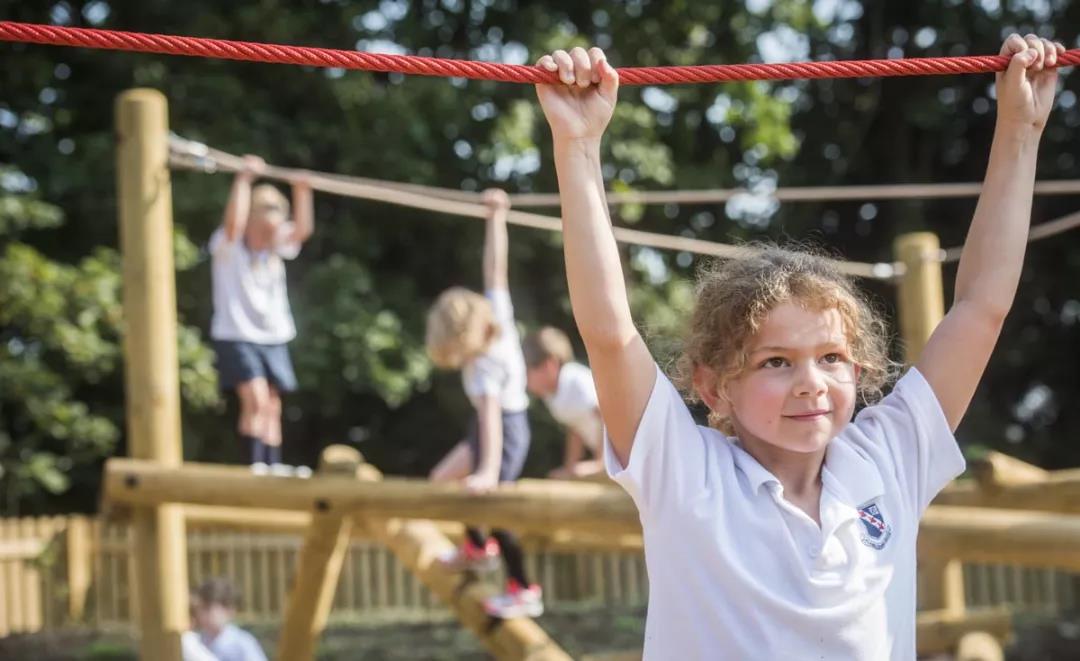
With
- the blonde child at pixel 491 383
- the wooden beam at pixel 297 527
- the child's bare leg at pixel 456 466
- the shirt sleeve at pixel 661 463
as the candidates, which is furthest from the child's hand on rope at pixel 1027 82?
the wooden beam at pixel 297 527

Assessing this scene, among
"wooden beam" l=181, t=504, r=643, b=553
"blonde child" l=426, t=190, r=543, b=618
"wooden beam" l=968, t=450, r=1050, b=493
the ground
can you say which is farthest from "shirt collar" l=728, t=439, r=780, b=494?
the ground

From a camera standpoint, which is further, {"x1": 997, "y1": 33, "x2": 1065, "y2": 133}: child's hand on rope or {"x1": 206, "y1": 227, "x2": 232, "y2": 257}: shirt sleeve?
{"x1": 206, "y1": 227, "x2": 232, "y2": 257}: shirt sleeve

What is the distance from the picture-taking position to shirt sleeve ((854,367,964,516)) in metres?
1.96

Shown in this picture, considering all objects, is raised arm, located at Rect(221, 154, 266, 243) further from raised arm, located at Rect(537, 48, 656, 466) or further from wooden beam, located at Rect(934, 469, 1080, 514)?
raised arm, located at Rect(537, 48, 656, 466)

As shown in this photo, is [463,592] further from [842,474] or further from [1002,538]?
[842,474]

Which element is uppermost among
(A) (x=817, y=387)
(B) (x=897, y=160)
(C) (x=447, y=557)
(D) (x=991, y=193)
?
(B) (x=897, y=160)

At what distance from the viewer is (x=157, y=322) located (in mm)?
5008

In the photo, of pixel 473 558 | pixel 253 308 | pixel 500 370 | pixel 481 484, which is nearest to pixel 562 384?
pixel 500 370

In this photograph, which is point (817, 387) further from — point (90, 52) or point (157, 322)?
point (90, 52)

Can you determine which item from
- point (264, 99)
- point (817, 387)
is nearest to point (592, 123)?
point (817, 387)

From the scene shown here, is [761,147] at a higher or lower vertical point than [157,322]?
higher

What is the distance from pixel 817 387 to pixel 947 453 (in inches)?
11.8

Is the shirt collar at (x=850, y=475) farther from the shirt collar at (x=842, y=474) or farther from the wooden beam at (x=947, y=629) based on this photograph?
the wooden beam at (x=947, y=629)

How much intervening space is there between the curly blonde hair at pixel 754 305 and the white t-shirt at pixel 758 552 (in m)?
0.11
